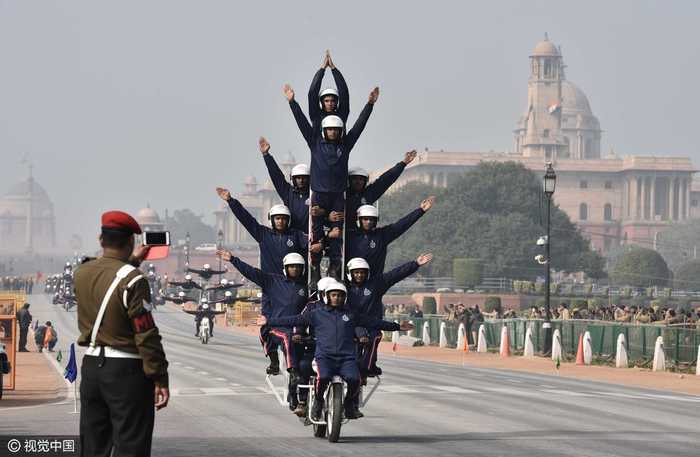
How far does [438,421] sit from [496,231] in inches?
5147

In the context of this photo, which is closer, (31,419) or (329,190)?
(329,190)

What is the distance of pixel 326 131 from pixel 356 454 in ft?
14.5

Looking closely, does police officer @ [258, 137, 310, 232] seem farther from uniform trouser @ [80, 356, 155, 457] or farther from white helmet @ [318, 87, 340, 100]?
uniform trouser @ [80, 356, 155, 457]

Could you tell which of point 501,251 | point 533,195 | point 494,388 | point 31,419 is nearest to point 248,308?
point 501,251

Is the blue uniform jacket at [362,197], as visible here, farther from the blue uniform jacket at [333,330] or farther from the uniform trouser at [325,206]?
the blue uniform jacket at [333,330]

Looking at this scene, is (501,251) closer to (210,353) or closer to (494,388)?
(210,353)

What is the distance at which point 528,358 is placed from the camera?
166 ft

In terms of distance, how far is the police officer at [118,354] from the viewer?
10.4 metres

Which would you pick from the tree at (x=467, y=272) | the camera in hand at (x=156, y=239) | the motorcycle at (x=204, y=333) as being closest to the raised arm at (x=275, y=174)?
the camera in hand at (x=156, y=239)

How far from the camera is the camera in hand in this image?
1081 cm

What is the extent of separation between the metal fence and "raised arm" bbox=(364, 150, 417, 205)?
2149 centimetres

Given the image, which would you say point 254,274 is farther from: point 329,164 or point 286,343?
point 329,164

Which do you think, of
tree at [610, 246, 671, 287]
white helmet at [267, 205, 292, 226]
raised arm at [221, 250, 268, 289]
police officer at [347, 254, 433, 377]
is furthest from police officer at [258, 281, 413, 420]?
tree at [610, 246, 671, 287]

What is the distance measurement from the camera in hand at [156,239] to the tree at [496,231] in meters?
133
